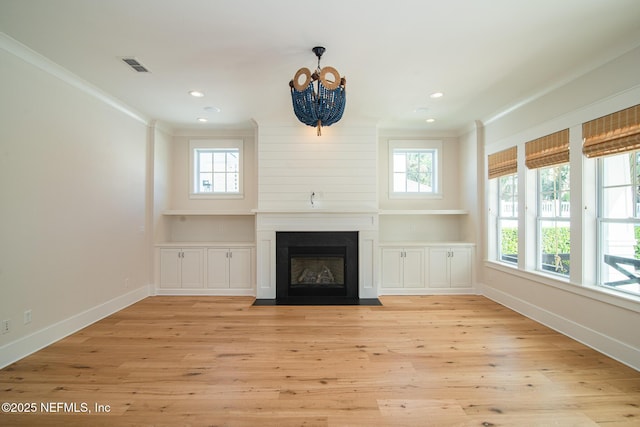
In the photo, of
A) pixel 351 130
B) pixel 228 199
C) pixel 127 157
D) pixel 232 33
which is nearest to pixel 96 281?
pixel 127 157

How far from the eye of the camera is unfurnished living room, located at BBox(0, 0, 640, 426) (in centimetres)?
223

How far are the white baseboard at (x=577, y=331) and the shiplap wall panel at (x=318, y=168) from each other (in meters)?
2.33

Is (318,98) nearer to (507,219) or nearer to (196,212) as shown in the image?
(196,212)

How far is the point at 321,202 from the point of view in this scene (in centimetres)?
482

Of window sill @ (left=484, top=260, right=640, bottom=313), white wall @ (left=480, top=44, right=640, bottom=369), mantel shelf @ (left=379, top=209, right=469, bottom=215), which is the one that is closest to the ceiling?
white wall @ (left=480, top=44, right=640, bottom=369)

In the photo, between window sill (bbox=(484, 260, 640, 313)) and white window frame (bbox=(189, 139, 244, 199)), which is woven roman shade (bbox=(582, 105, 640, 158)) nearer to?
window sill (bbox=(484, 260, 640, 313))

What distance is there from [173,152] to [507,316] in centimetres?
580

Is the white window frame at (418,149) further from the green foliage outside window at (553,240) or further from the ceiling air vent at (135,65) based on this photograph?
the ceiling air vent at (135,65)

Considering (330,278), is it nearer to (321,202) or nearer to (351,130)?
(321,202)

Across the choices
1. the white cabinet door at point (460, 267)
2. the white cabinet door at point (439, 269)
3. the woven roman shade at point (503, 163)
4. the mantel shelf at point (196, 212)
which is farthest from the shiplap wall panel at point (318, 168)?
the woven roman shade at point (503, 163)

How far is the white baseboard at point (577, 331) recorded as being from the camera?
8.66 feet

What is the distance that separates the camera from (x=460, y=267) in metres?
5.01

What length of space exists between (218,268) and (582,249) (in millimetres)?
4752

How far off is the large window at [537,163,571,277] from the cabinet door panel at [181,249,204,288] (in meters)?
4.91
